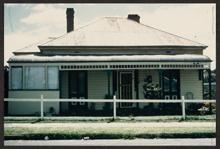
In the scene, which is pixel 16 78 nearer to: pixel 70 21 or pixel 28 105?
pixel 28 105

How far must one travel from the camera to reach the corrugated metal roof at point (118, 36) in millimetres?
24797

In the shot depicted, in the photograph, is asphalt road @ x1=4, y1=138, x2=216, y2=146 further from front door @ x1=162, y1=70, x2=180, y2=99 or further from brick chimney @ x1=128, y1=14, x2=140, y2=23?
brick chimney @ x1=128, y1=14, x2=140, y2=23

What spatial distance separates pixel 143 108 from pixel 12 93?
26.0 ft

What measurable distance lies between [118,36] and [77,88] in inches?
201

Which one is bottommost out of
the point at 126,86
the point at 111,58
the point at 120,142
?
the point at 120,142

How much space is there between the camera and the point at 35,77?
21.6 meters

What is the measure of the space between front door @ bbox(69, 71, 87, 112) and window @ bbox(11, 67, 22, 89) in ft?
10.5

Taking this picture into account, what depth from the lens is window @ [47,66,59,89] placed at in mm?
21569

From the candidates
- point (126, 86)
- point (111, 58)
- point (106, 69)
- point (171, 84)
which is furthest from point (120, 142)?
point (171, 84)

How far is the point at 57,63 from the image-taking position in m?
22.0

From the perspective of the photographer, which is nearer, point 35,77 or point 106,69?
point 35,77

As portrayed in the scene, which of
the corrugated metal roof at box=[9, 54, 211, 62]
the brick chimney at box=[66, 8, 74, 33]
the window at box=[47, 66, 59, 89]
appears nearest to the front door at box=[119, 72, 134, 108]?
the corrugated metal roof at box=[9, 54, 211, 62]

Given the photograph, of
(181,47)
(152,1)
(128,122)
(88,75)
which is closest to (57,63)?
(88,75)

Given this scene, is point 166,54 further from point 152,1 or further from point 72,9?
point 152,1
